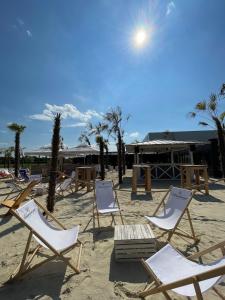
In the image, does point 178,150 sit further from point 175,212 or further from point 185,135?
point 185,135

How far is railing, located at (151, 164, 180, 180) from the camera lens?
1398 centimetres

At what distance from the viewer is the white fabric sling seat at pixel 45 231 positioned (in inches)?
125

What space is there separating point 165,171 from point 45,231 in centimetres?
1140

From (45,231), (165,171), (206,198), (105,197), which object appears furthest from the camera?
(165,171)

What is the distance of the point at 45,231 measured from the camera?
3.41m

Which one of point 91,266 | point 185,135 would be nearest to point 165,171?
point 91,266

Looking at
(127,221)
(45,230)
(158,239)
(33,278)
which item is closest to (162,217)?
(158,239)

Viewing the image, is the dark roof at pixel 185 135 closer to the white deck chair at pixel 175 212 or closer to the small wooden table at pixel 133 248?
the white deck chair at pixel 175 212

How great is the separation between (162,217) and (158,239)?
1.29ft

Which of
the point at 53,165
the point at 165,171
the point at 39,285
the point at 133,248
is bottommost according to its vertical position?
the point at 39,285

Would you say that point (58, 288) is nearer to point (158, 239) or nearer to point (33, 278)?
point (33, 278)

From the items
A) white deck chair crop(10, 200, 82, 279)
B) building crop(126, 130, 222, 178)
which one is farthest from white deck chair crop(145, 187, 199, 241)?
building crop(126, 130, 222, 178)

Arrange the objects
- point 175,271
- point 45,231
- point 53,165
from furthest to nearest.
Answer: point 53,165 → point 45,231 → point 175,271

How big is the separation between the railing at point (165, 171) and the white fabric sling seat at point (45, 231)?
10947mm
